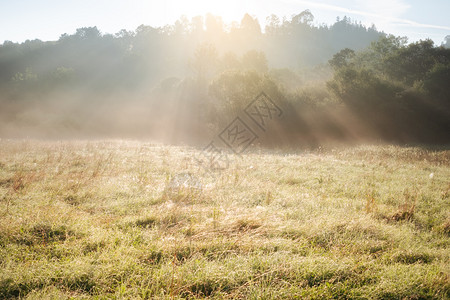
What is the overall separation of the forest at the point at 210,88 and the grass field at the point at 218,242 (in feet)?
58.0

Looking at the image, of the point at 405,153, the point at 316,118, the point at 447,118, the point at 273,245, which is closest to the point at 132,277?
the point at 273,245

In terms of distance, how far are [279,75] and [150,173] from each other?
40.5 m

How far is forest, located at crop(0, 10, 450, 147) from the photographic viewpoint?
22.1 meters

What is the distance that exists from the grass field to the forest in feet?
58.0

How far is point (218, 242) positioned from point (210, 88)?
28.3 metres

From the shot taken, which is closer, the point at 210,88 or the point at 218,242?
the point at 218,242

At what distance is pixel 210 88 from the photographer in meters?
29.8

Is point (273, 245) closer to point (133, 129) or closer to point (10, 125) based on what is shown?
point (133, 129)

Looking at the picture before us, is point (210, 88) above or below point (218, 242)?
above

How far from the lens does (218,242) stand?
3.30m

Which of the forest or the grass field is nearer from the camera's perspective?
the grass field

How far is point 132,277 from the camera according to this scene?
8.51 ft

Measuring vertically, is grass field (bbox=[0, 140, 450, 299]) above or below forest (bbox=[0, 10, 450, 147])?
below

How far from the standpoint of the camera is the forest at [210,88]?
72.4 feet
